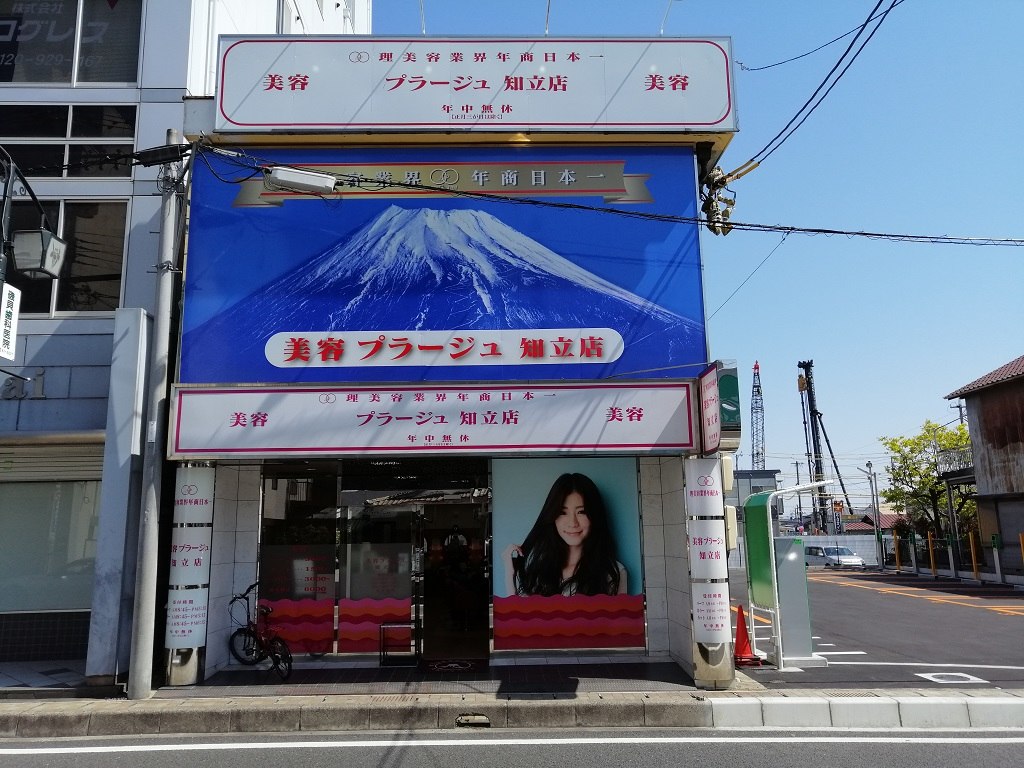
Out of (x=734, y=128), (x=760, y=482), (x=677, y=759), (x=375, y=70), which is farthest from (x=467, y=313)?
(x=760, y=482)

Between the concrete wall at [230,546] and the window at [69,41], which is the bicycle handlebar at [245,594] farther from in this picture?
the window at [69,41]

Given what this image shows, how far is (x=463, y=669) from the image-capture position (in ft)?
32.6

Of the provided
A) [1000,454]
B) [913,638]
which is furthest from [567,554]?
[1000,454]

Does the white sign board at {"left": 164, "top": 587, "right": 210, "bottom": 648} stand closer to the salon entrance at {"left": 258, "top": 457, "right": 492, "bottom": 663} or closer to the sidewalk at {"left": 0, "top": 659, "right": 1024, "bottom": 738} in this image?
the sidewalk at {"left": 0, "top": 659, "right": 1024, "bottom": 738}

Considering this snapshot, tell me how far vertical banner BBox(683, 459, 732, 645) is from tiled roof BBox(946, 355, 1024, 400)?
70.0 feet

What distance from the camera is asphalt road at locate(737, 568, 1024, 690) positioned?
945 centimetres

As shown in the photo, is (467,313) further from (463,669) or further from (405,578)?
(463,669)

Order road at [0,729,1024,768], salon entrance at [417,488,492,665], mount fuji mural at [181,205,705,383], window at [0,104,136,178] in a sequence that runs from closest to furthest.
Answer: road at [0,729,1024,768] → mount fuji mural at [181,205,705,383] → window at [0,104,136,178] → salon entrance at [417,488,492,665]

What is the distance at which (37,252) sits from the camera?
934 centimetres

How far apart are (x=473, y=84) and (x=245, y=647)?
29.6ft

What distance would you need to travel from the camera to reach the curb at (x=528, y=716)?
309 inches

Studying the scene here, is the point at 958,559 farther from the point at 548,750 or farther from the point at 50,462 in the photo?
the point at 50,462

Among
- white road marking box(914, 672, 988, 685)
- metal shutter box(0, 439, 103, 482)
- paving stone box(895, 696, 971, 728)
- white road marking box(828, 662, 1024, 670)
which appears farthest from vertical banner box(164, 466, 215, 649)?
white road marking box(914, 672, 988, 685)

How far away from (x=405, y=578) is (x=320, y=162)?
654 cm
